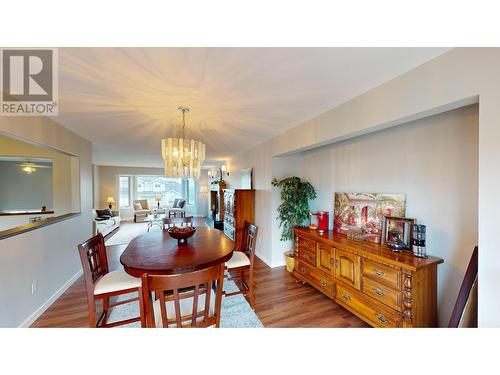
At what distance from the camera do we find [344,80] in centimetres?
162

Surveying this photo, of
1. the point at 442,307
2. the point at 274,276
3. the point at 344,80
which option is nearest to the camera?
the point at 344,80

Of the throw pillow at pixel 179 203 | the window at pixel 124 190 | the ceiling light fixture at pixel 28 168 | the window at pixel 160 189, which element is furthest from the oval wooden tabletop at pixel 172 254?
the window at pixel 124 190

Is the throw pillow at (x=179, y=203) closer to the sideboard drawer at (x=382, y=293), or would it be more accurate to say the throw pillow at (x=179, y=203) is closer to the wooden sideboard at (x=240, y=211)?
the wooden sideboard at (x=240, y=211)

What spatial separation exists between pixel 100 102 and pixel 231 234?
11.1ft

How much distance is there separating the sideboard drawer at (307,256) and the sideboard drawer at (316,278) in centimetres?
6

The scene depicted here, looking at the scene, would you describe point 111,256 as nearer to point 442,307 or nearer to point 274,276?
point 274,276

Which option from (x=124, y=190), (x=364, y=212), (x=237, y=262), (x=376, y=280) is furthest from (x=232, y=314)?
(x=124, y=190)

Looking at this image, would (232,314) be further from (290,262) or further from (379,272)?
(379,272)

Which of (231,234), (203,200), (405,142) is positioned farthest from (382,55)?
(203,200)

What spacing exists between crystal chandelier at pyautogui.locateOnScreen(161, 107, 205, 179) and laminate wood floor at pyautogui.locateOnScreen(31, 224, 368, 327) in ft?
6.08

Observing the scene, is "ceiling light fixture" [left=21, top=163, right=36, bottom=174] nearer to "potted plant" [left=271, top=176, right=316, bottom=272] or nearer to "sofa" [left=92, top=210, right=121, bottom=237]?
"sofa" [left=92, top=210, right=121, bottom=237]

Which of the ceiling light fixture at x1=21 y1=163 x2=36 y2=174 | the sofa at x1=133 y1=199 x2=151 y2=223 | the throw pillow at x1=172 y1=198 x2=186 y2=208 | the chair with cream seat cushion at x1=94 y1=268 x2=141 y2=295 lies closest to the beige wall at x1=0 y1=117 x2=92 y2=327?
the chair with cream seat cushion at x1=94 y1=268 x2=141 y2=295

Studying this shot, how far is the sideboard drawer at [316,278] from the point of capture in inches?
93.7
